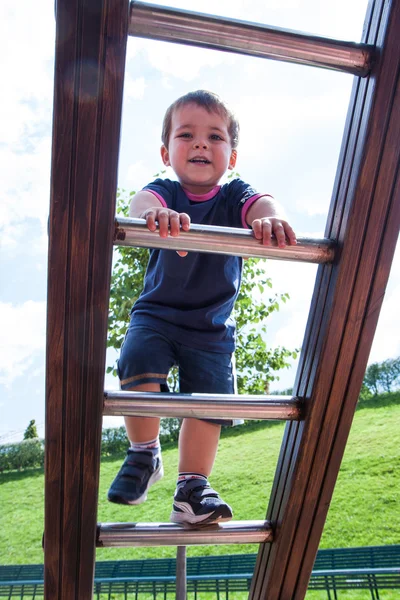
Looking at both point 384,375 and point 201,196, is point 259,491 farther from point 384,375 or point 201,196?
point 201,196

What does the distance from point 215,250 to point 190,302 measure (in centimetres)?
46

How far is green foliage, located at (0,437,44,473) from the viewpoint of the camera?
1017cm

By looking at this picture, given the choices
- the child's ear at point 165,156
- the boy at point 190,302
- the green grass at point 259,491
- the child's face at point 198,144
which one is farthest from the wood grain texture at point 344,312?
the green grass at point 259,491

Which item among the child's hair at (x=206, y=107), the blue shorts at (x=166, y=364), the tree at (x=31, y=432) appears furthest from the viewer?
the tree at (x=31, y=432)

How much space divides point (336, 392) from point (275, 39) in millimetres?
569

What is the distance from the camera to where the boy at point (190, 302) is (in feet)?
4.43

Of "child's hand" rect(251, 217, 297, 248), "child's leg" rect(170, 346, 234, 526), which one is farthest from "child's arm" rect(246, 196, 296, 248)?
"child's leg" rect(170, 346, 234, 526)

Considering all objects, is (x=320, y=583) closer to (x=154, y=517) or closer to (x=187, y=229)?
(x=154, y=517)

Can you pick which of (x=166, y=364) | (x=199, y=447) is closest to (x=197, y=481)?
(x=199, y=447)

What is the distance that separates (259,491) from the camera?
28.9 feet

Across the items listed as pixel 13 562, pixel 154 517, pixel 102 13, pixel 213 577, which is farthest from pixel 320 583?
pixel 102 13

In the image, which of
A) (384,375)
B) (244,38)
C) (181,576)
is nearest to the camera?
(244,38)

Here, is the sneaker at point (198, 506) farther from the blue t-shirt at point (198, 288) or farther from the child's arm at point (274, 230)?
the child's arm at point (274, 230)

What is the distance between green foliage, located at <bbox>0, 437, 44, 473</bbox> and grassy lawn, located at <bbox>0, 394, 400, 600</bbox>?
6.4 inches
